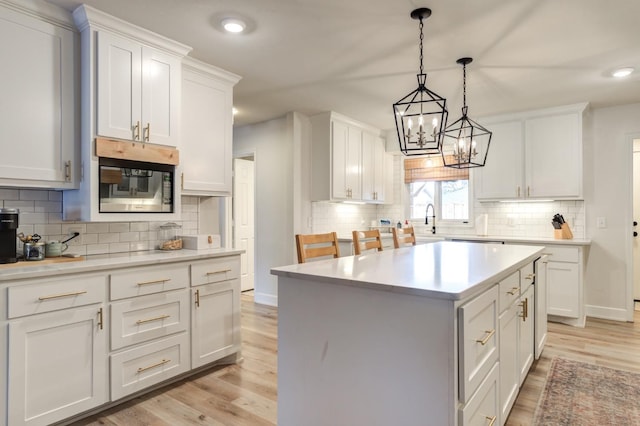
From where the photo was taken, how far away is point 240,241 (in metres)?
5.91

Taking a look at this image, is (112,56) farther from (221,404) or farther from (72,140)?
(221,404)

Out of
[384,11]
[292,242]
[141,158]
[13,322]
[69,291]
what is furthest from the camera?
[292,242]

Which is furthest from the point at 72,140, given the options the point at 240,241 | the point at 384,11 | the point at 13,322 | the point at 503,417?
the point at 240,241

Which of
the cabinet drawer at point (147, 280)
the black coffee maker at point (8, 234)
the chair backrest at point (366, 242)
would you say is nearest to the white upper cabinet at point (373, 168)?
the chair backrest at point (366, 242)

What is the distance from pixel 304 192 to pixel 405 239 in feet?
5.38

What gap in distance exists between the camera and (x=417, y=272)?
1771 millimetres

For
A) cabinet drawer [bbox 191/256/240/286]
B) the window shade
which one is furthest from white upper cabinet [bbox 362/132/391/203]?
cabinet drawer [bbox 191/256/240/286]

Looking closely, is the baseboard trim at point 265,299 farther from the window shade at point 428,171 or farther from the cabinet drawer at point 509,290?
the cabinet drawer at point 509,290

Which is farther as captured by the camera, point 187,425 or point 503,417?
point 187,425

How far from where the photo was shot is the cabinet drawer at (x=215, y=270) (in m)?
2.77

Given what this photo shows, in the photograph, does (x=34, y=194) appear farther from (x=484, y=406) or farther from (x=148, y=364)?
(x=484, y=406)

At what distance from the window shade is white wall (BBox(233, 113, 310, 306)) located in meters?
1.93

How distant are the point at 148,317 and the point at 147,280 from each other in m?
0.24

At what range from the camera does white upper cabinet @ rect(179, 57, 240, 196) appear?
3.04 m
